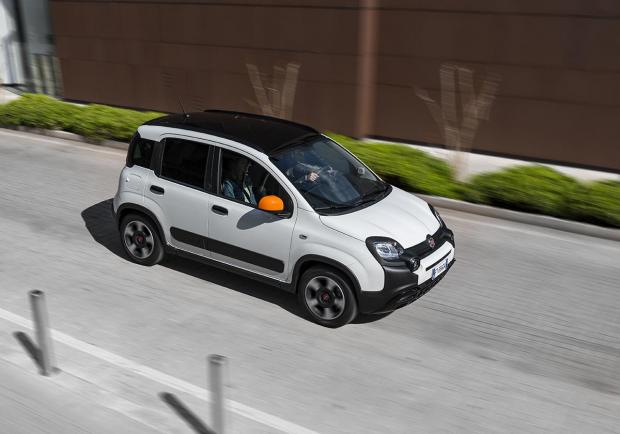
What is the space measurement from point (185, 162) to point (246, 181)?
89 cm

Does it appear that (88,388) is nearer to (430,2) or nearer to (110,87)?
(430,2)

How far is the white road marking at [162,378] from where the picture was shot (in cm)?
549

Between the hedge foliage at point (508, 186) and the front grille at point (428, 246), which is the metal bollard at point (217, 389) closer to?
the front grille at point (428, 246)

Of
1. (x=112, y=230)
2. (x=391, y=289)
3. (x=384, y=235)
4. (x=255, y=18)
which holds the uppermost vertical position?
(x=255, y=18)

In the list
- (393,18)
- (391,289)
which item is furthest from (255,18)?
(391,289)

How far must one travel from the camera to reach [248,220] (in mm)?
7152

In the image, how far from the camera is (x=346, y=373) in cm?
620

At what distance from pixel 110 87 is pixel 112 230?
9746mm

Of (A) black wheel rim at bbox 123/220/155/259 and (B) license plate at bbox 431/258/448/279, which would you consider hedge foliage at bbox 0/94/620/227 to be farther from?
(A) black wheel rim at bbox 123/220/155/259

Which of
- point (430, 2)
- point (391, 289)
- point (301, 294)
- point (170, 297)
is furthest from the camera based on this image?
point (430, 2)

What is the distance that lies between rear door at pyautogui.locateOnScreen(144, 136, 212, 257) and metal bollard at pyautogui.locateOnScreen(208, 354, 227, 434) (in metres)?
2.85

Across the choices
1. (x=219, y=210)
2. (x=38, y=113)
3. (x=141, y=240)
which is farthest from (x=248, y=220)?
(x=38, y=113)

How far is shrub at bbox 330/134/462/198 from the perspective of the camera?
10742mm

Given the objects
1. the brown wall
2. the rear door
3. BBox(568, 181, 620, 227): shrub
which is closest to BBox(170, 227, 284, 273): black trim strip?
the rear door
